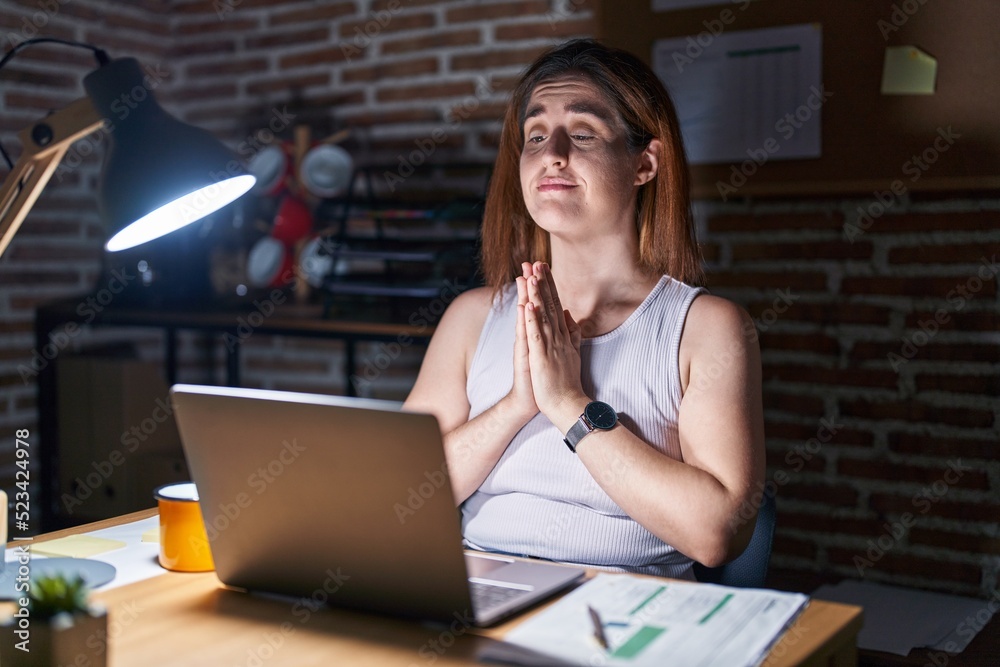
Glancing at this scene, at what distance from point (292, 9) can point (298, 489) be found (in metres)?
2.66

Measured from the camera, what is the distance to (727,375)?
140 cm

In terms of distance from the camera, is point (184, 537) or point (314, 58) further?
point (314, 58)

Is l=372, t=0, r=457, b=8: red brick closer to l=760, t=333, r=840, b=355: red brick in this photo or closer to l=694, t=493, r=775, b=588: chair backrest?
l=760, t=333, r=840, b=355: red brick

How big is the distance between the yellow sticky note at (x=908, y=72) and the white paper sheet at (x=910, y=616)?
1.14 m

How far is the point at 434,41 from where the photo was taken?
3027 mm

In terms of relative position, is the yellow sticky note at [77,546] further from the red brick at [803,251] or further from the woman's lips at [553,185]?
the red brick at [803,251]

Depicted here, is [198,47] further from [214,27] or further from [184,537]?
[184,537]

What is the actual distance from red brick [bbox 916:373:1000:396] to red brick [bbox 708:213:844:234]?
414 mm

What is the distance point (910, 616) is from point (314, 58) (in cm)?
236

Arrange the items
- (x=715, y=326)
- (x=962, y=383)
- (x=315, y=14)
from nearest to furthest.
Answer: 1. (x=715, y=326)
2. (x=962, y=383)
3. (x=315, y=14)

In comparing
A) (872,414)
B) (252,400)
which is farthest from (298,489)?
(872,414)

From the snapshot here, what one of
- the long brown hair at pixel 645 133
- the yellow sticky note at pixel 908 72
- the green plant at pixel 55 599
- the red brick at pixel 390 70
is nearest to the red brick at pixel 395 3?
the red brick at pixel 390 70

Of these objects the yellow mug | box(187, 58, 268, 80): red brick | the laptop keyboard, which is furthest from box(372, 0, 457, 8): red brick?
the laptop keyboard

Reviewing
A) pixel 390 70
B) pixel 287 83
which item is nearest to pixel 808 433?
pixel 390 70
